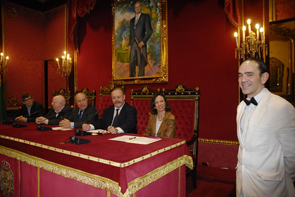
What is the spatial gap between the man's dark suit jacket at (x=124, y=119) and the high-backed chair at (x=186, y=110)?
75 cm

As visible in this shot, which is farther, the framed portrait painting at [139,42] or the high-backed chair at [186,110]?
the framed portrait painting at [139,42]

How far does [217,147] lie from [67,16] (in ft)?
18.0

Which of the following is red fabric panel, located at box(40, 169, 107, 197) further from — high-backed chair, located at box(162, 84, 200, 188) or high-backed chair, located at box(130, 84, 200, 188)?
high-backed chair, located at box(162, 84, 200, 188)

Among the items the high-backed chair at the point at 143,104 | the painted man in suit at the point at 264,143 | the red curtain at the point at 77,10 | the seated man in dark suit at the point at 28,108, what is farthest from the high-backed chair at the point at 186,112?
the seated man in dark suit at the point at 28,108

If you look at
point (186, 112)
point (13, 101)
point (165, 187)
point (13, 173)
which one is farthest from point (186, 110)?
point (13, 101)

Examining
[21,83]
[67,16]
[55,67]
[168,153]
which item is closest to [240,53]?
[168,153]

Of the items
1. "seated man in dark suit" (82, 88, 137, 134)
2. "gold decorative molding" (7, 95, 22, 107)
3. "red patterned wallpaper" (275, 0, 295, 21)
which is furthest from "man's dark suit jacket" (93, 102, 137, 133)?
"gold decorative molding" (7, 95, 22, 107)

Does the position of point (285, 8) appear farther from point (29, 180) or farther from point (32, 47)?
point (32, 47)

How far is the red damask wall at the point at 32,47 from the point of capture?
636 centimetres

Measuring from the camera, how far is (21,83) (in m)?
6.55

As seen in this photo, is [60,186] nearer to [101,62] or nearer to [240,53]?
[240,53]

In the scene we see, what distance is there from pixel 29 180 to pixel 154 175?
1.48 metres

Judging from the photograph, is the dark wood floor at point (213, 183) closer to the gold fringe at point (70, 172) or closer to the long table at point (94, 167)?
the long table at point (94, 167)

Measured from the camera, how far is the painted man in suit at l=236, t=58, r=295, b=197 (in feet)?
4.47
